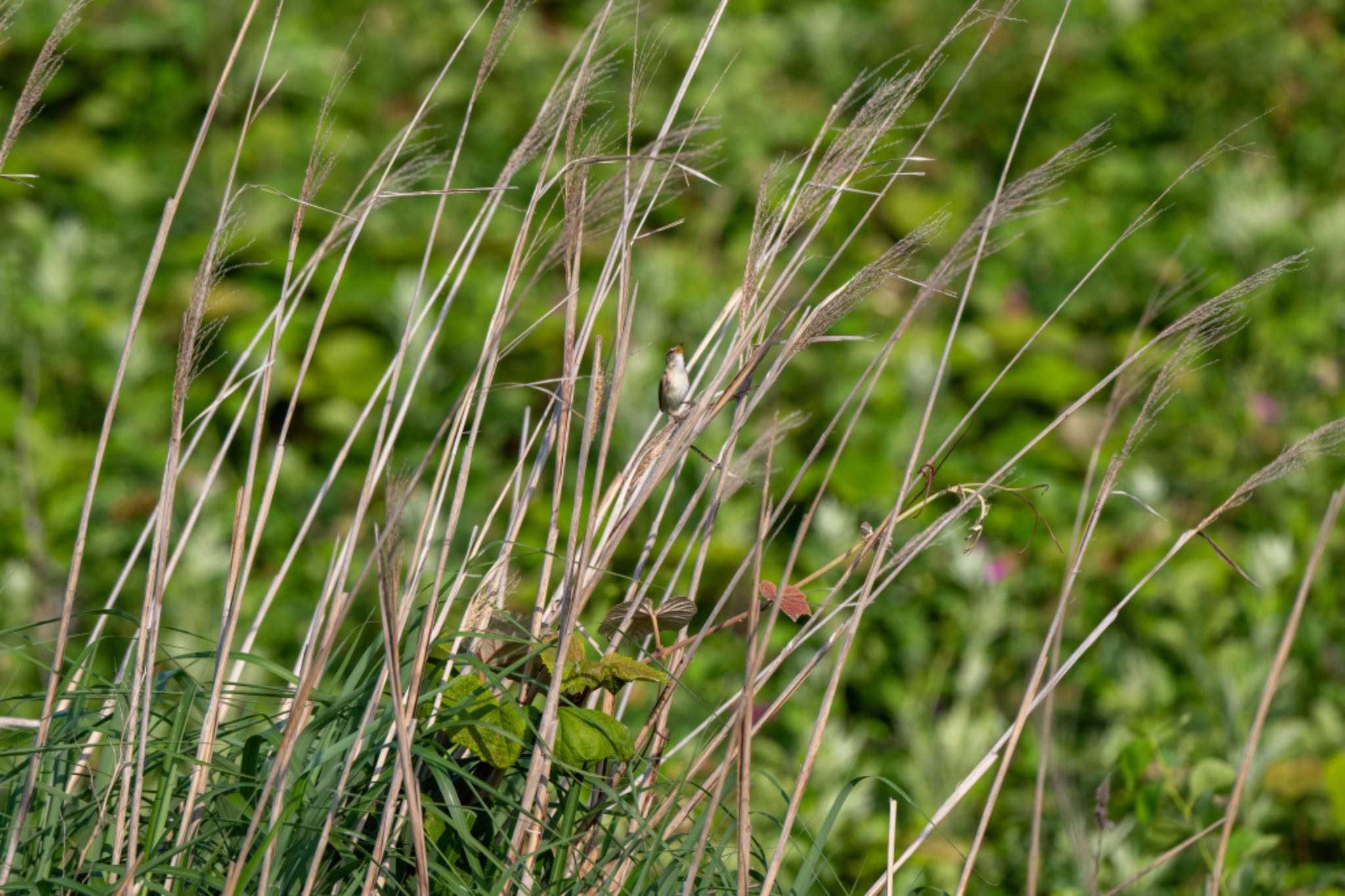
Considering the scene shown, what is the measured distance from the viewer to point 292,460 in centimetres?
295

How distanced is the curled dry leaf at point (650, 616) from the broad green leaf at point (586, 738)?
98 mm

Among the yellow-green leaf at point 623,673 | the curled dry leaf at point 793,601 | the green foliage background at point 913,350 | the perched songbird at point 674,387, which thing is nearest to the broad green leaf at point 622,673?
the yellow-green leaf at point 623,673

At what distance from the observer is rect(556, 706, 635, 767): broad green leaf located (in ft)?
3.31

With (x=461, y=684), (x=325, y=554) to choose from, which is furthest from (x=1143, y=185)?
(x=461, y=684)

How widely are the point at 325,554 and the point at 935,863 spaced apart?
1.52m

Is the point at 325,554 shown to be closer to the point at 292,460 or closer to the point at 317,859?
the point at 292,460

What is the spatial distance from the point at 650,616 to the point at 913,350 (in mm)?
2086

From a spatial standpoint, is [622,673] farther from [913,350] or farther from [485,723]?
[913,350]

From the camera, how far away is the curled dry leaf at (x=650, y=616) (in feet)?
3.55

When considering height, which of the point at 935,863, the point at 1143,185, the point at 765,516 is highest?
the point at 765,516

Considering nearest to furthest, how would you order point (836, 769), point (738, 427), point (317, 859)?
point (317, 859), point (738, 427), point (836, 769)

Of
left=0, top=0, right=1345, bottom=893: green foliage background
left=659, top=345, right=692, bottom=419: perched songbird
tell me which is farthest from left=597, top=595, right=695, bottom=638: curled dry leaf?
left=0, top=0, right=1345, bottom=893: green foliage background

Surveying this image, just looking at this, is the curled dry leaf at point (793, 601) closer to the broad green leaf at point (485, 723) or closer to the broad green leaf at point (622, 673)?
the broad green leaf at point (622, 673)

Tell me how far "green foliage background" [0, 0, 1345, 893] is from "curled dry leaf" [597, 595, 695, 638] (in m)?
0.47
